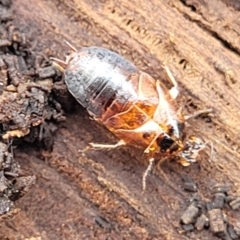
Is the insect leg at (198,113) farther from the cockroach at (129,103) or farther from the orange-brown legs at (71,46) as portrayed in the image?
the orange-brown legs at (71,46)

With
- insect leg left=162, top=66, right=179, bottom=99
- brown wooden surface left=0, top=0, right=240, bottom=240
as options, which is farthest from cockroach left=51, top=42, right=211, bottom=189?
brown wooden surface left=0, top=0, right=240, bottom=240

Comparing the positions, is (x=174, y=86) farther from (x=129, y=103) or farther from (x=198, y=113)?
(x=129, y=103)

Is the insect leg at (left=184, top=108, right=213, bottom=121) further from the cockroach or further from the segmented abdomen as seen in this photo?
the segmented abdomen

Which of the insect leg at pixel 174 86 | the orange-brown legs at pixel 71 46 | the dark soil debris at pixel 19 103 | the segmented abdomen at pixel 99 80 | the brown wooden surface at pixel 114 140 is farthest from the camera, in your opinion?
the orange-brown legs at pixel 71 46

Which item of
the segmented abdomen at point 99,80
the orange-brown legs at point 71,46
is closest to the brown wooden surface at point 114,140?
the orange-brown legs at point 71,46

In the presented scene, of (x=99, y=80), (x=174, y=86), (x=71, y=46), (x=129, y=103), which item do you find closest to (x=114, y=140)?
(x=129, y=103)

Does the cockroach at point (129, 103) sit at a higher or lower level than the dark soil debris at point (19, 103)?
higher

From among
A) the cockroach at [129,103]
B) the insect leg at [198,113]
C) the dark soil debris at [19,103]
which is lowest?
the dark soil debris at [19,103]
